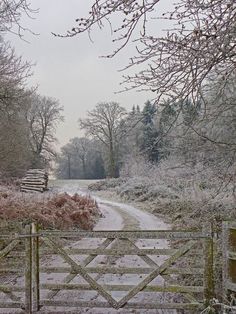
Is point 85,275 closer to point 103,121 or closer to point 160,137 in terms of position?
point 160,137

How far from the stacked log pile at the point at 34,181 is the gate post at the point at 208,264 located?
97.2 feet

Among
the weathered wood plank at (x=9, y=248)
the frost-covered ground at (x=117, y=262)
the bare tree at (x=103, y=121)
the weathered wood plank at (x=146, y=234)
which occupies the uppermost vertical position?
the bare tree at (x=103, y=121)

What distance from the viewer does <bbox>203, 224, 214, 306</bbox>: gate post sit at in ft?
21.6

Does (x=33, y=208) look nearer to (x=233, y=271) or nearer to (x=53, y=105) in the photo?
(x=233, y=271)

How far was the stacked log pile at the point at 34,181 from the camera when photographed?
118ft

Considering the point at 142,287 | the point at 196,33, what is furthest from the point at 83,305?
the point at 196,33

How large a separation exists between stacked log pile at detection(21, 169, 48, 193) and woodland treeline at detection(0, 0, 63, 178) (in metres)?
1.20

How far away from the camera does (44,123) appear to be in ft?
168

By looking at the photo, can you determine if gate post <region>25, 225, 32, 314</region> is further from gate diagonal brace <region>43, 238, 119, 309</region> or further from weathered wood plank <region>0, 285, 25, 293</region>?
gate diagonal brace <region>43, 238, 119, 309</region>

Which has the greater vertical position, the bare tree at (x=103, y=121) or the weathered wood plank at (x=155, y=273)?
the bare tree at (x=103, y=121)

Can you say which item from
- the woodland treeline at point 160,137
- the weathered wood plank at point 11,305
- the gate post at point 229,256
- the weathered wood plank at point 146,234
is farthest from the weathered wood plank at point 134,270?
the woodland treeline at point 160,137

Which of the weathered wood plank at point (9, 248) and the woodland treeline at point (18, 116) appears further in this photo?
the woodland treeline at point (18, 116)

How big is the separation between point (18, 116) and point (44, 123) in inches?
905

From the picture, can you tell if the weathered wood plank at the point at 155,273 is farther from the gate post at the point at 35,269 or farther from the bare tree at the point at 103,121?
the bare tree at the point at 103,121
